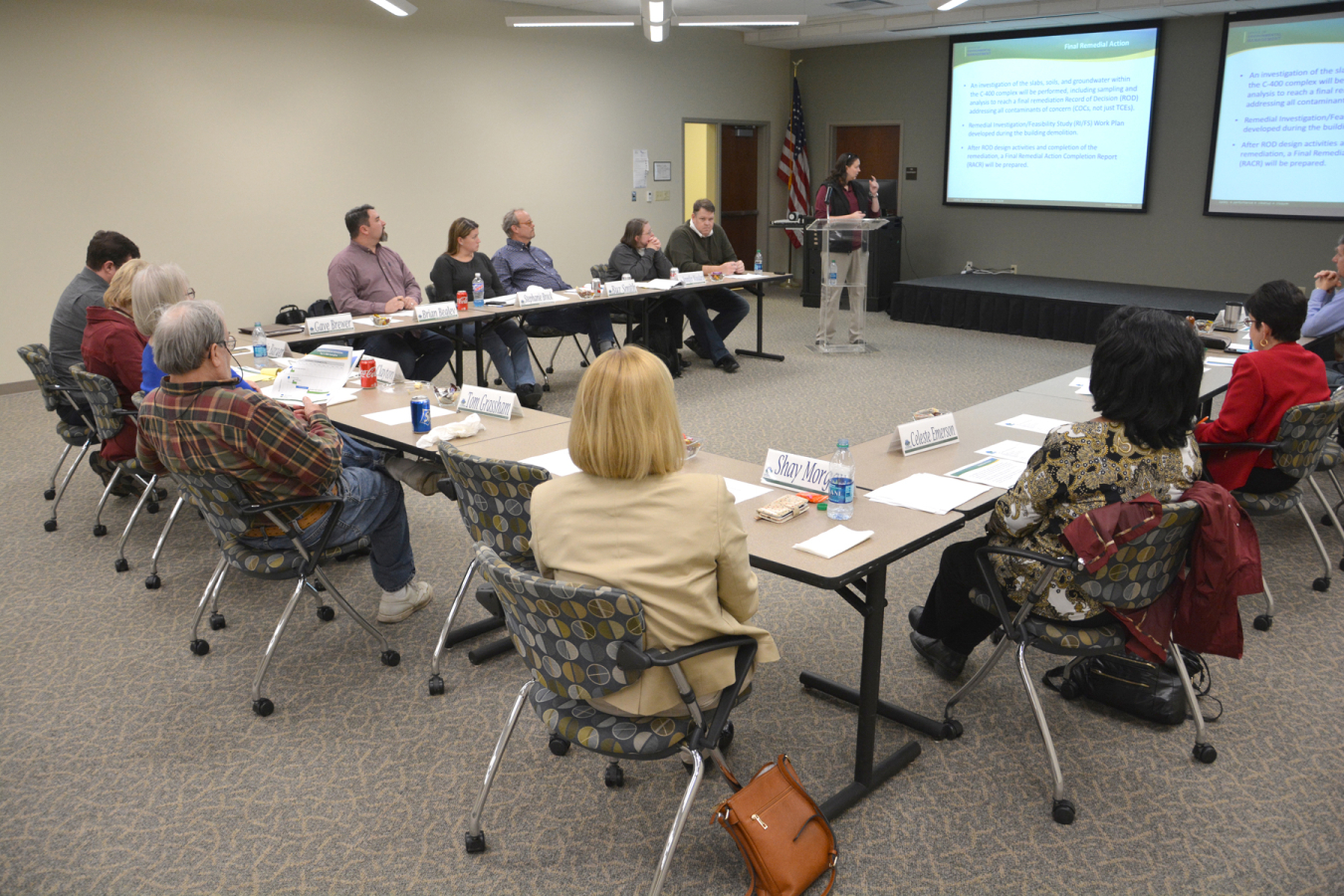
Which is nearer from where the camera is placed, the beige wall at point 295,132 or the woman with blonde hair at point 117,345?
the woman with blonde hair at point 117,345

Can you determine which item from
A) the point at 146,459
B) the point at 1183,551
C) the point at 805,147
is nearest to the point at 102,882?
the point at 146,459

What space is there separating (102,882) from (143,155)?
6209 millimetres

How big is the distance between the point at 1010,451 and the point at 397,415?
2.19m

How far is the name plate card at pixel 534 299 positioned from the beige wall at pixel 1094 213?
613cm

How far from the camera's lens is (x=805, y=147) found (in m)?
11.8

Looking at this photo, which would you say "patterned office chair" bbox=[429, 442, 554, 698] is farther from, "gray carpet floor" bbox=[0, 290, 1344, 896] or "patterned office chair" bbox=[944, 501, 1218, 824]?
"patterned office chair" bbox=[944, 501, 1218, 824]

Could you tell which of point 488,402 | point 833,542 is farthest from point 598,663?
point 488,402

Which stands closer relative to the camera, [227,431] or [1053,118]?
[227,431]

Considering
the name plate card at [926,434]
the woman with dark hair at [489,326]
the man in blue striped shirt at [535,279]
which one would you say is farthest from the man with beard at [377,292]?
the name plate card at [926,434]

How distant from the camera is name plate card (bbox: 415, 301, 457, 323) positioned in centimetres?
573

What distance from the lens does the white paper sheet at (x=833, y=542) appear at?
222cm

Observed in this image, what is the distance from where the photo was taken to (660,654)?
1835 millimetres

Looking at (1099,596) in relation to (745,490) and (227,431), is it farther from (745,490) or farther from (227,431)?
(227,431)

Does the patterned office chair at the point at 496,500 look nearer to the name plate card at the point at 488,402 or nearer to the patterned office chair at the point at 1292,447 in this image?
the name plate card at the point at 488,402
